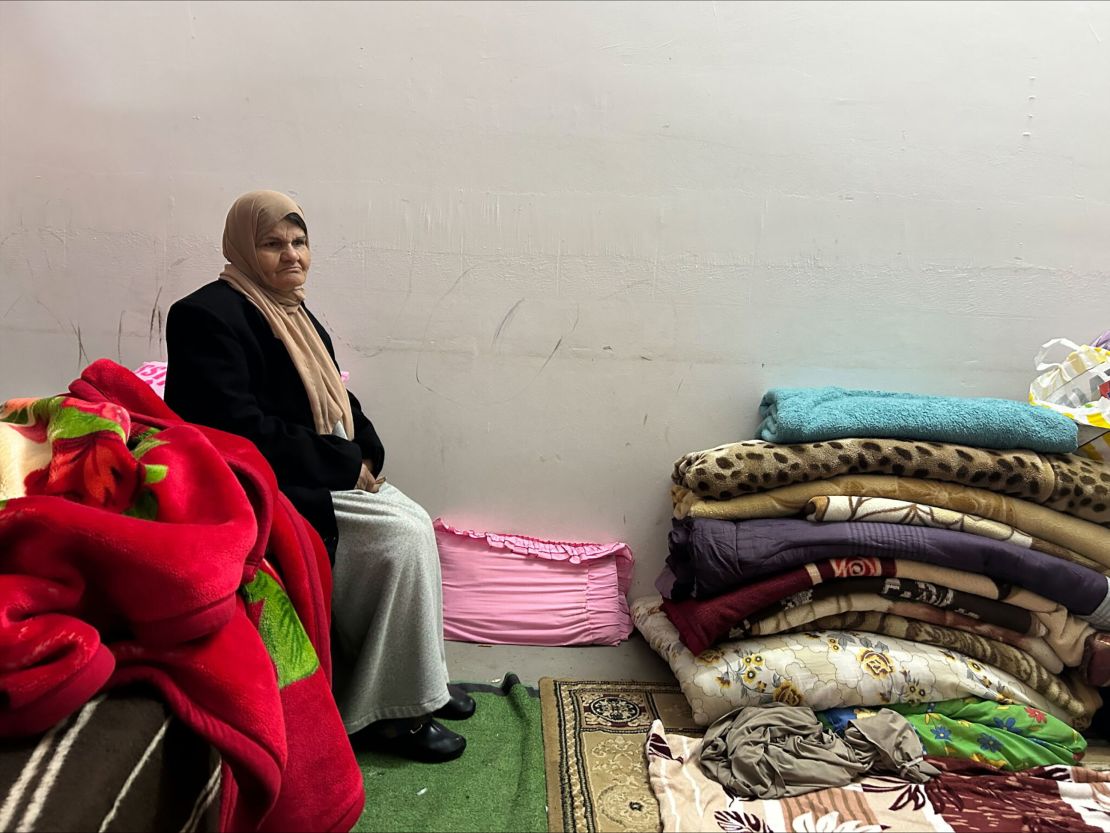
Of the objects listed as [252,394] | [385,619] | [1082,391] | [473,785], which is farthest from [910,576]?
[252,394]

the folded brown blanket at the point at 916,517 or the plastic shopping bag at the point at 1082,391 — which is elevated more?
the plastic shopping bag at the point at 1082,391

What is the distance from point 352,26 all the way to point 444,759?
172 cm

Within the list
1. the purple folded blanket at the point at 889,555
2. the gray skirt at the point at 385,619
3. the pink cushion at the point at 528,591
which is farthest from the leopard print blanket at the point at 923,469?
the gray skirt at the point at 385,619

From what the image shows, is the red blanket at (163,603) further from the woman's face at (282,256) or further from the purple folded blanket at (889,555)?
the purple folded blanket at (889,555)

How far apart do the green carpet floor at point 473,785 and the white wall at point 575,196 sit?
2.16 ft

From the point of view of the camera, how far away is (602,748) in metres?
1.50

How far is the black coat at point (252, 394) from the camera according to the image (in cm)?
139

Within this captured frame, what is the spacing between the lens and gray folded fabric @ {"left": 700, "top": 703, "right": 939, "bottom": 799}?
1.38 metres

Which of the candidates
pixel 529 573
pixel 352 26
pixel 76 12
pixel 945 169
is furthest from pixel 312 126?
pixel 945 169

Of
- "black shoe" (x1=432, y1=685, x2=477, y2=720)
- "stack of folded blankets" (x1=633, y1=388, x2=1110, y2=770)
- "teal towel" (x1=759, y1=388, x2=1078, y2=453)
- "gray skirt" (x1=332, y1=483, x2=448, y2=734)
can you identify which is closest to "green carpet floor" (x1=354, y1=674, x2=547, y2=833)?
"black shoe" (x1=432, y1=685, x2=477, y2=720)

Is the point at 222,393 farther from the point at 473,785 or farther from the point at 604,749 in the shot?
the point at 604,749

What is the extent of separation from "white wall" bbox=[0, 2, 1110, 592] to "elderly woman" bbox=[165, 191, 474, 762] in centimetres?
40

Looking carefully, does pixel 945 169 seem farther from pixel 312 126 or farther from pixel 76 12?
pixel 76 12

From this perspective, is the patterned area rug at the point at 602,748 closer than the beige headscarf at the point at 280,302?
Yes
